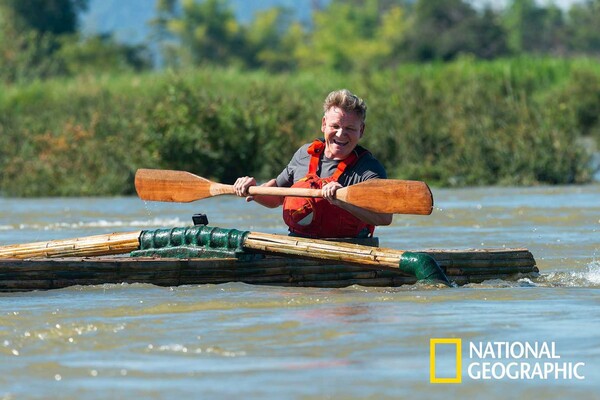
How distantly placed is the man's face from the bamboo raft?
2.14 feet

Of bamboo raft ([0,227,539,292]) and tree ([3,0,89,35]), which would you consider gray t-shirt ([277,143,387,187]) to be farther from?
tree ([3,0,89,35])

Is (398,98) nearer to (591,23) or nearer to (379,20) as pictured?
(591,23)

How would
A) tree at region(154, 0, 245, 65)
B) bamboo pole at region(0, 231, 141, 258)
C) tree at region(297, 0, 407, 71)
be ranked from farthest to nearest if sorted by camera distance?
1. tree at region(154, 0, 245, 65)
2. tree at region(297, 0, 407, 71)
3. bamboo pole at region(0, 231, 141, 258)

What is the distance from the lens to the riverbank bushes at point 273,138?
21.0 metres

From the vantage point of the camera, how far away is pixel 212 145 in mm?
21484

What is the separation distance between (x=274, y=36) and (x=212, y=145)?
340ft

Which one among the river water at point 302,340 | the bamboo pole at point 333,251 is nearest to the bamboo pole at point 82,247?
the river water at point 302,340

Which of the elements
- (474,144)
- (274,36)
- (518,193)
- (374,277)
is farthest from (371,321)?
(274,36)

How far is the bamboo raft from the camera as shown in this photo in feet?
27.8

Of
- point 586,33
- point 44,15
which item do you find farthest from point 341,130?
point 586,33

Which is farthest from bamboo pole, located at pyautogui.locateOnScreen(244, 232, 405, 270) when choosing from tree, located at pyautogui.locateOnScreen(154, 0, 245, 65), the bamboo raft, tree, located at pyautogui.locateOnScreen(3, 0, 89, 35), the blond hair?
tree, located at pyautogui.locateOnScreen(154, 0, 245, 65)

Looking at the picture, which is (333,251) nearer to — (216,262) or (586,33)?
(216,262)

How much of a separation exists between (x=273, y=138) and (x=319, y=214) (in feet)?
42.8

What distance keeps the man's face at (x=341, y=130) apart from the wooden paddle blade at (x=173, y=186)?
3.05 ft
